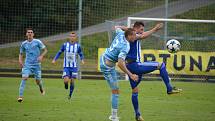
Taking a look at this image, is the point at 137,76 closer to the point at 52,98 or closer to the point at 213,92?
the point at 52,98

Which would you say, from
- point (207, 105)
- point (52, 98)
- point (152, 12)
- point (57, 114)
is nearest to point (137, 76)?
point (57, 114)

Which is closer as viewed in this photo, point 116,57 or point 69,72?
point 116,57

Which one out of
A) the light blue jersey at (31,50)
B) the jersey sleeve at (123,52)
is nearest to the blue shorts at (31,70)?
the light blue jersey at (31,50)

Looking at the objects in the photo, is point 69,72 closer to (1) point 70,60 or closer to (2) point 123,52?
(1) point 70,60

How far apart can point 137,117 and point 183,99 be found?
582 centimetres

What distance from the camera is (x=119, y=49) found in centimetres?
1301

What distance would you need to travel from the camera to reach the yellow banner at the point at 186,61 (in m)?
26.3

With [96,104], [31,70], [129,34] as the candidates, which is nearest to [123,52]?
[129,34]

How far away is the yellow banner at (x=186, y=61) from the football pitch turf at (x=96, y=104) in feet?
8.51

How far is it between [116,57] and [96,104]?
3750 millimetres

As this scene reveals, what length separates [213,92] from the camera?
2170 cm

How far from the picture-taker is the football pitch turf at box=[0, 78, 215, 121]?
13992 mm

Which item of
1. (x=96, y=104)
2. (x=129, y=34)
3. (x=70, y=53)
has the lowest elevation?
(x=96, y=104)

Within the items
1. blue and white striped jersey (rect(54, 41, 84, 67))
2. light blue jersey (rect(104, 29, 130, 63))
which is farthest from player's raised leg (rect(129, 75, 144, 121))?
blue and white striped jersey (rect(54, 41, 84, 67))
